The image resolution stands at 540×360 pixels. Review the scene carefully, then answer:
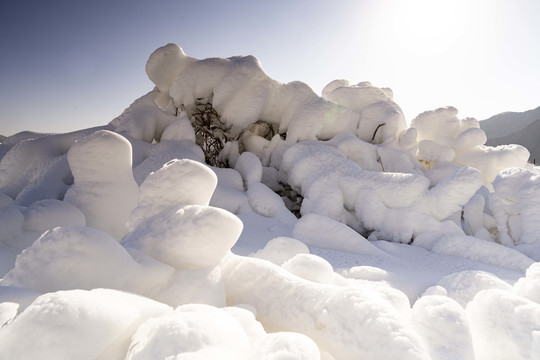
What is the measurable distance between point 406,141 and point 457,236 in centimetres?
310

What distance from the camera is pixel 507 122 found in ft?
94.9

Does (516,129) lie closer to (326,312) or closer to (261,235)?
(261,235)

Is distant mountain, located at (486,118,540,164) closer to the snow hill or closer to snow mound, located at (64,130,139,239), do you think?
the snow hill

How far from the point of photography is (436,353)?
1128 millimetres

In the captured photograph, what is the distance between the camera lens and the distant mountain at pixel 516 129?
22.4 metres

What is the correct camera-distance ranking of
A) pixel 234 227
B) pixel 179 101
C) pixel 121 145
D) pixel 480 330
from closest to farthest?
pixel 480 330, pixel 234 227, pixel 121 145, pixel 179 101

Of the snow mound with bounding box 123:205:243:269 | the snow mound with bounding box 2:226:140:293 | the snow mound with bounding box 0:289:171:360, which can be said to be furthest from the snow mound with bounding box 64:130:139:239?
the snow mound with bounding box 0:289:171:360

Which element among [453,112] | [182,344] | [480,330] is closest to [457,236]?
[480,330]

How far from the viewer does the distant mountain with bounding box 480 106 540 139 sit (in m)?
27.8

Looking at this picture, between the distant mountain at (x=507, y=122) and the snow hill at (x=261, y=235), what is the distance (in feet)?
92.2

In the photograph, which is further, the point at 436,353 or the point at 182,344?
the point at 436,353

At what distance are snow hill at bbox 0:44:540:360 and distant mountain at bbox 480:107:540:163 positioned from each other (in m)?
21.9

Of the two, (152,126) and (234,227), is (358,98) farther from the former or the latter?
(234,227)

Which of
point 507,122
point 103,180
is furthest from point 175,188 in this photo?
point 507,122
